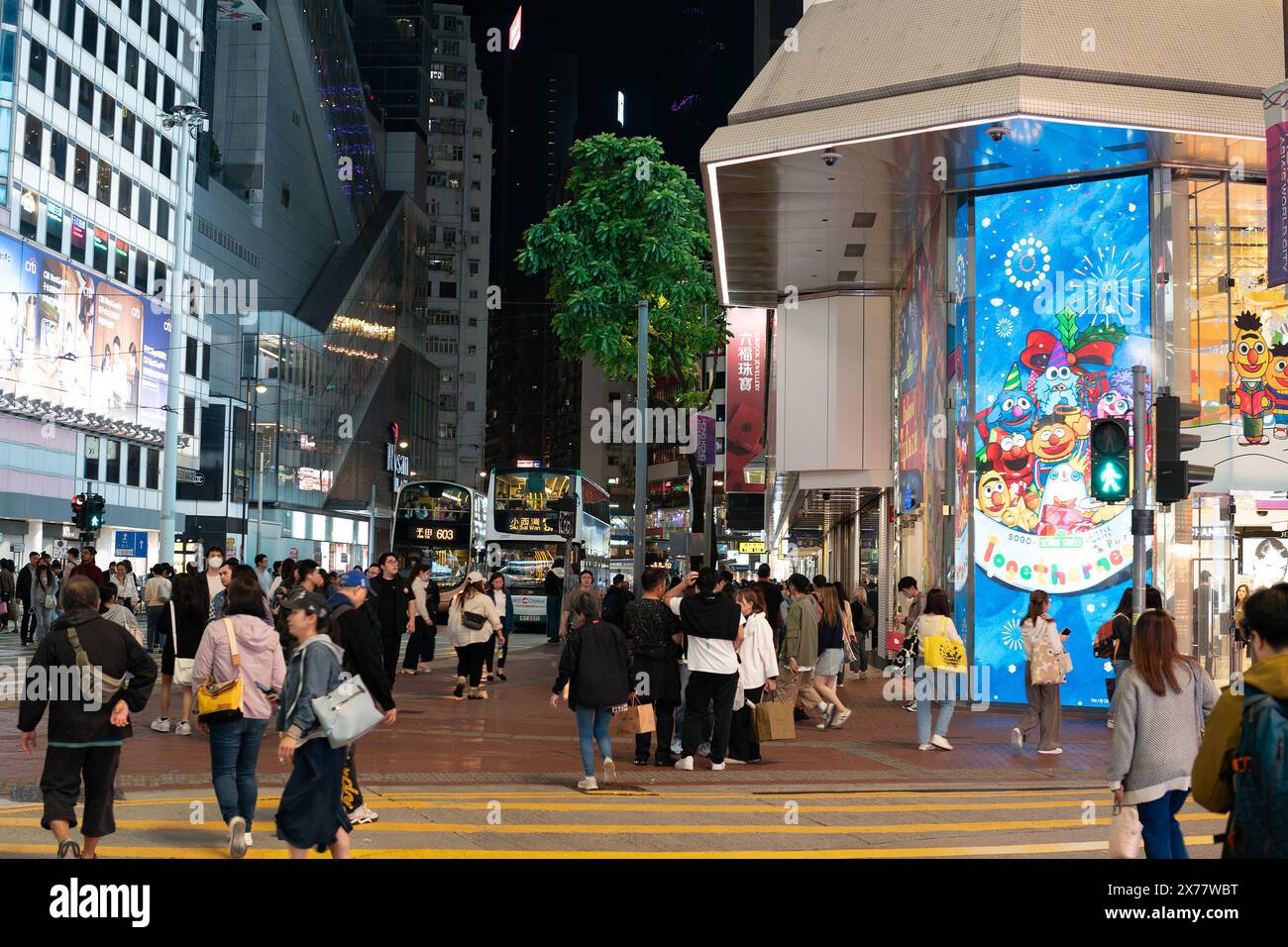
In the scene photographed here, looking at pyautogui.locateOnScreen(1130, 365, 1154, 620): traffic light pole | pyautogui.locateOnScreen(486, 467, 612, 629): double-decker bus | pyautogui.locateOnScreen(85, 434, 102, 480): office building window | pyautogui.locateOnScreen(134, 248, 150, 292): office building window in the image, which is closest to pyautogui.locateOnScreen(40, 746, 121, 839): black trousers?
pyautogui.locateOnScreen(1130, 365, 1154, 620): traffic light pole

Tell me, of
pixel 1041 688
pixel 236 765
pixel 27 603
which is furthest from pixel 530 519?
pixel 236 765

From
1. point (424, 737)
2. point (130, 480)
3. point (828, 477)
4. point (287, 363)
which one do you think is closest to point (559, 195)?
point (287, 363)

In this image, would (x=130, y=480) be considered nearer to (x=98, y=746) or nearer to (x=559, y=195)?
(x=98, y=746)

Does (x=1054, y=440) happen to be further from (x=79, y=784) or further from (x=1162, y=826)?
(x=79, y=784)

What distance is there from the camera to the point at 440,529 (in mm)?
37906

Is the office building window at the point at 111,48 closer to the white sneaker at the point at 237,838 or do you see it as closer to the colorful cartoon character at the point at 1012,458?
the colorful cartoon character at the point at 1012,458

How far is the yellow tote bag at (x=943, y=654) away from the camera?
48.6 ft

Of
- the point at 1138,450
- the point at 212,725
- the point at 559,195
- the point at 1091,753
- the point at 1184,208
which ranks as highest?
the point at 559,195

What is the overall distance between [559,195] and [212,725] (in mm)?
188510

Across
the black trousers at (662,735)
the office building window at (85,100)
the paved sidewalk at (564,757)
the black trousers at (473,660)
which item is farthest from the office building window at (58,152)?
the black trousers at (662,735)

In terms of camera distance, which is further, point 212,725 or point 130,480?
point 130,480

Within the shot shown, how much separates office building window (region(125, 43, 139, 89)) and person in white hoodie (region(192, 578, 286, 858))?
5583 centimetres
